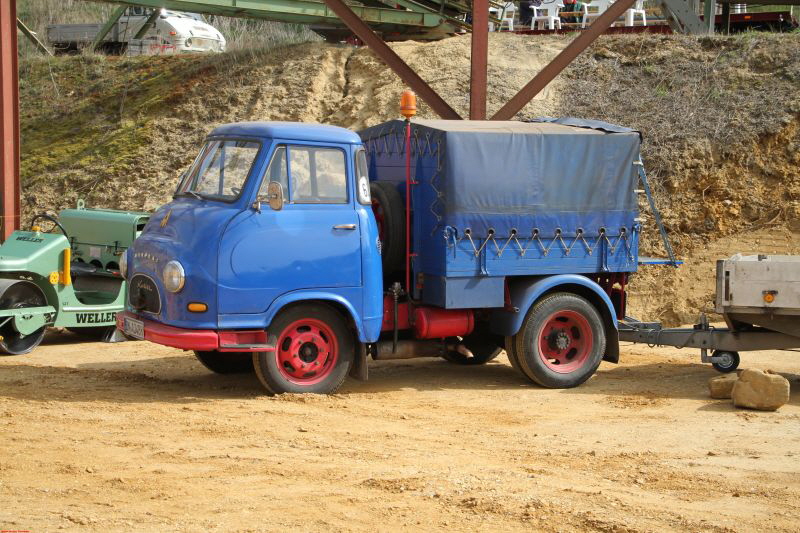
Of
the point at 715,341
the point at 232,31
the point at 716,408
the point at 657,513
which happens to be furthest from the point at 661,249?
the point at 232,31

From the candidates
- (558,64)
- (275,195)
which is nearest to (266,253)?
(275,195)

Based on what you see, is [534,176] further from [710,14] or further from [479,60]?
[710,14]

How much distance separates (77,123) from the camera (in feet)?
68.1

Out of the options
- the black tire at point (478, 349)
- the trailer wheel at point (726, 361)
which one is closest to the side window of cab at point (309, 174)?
the black tire at point (478, 349)

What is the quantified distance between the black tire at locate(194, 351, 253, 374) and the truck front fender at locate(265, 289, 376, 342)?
4.84 feet

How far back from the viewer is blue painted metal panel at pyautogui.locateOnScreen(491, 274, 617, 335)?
1009cm

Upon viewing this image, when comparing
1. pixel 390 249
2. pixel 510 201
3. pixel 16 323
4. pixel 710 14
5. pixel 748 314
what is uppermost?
pixel 710 14

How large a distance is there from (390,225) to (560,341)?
78.3 inches

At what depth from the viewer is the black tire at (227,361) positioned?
10.5m

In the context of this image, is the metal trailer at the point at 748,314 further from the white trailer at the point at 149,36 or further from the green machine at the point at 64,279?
the white trailer at the point at 149,36

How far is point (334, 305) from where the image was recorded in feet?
31.1

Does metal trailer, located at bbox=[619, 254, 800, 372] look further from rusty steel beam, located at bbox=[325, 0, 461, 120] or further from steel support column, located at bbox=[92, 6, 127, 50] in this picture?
steel support column, located at bbox=[92, 6, 127, 50]

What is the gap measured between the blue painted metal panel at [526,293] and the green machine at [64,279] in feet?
15.0

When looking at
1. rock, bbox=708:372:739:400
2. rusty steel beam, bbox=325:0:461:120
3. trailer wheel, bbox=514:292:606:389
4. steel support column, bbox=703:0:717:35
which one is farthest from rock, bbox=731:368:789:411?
steel support column, bbox=703:0:717:35
